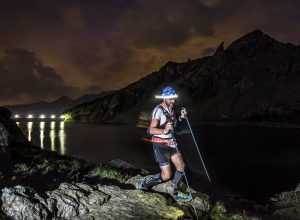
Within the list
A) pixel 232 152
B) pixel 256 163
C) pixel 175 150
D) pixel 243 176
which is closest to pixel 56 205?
pixel 175 150

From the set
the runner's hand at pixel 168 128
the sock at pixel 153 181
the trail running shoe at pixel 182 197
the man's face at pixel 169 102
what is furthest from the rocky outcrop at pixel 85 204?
the man's face at pixel 169 102

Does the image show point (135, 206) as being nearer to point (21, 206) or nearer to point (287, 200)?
point (21, 206)

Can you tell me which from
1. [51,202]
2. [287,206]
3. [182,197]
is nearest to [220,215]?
[182,197]

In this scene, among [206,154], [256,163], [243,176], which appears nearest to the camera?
[243,176]

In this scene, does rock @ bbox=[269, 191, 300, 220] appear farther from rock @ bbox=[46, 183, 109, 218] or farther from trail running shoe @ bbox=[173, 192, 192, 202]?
rock @ bbox=[46, 183, 109, 218]

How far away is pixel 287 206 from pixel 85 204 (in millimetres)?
17569

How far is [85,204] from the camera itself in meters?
10.4

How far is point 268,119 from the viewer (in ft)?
629

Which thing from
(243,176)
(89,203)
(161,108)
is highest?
(161,108)

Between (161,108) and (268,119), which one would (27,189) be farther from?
(268,119)

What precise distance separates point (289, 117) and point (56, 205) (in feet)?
617

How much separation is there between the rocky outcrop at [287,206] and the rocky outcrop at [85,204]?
33.0 ft

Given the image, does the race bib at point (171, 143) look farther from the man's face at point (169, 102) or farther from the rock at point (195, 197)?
the rock at point (195, 197)

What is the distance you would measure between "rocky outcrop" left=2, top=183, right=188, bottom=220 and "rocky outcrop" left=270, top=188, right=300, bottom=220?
1007 cm
